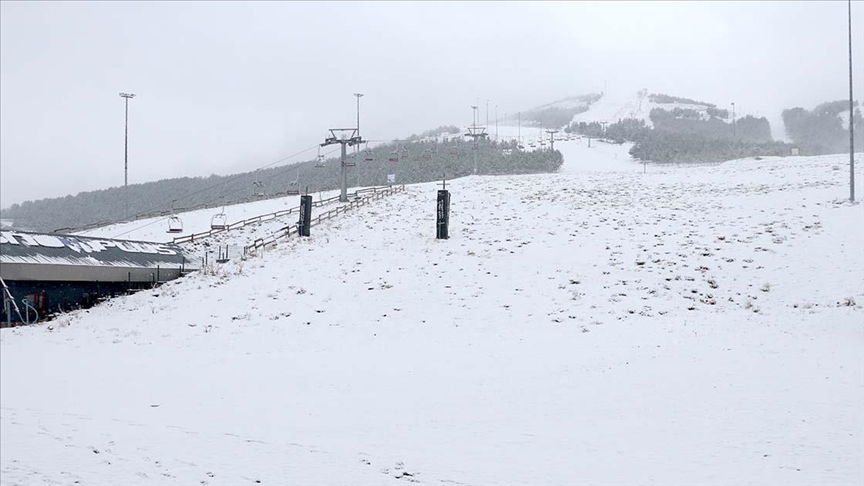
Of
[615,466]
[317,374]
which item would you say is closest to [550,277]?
[317,374]

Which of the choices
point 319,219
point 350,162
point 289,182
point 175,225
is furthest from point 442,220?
point 289,182

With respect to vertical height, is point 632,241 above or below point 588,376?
above

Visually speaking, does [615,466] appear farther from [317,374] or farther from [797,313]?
[797,313]

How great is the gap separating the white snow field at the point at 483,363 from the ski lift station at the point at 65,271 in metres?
2.10

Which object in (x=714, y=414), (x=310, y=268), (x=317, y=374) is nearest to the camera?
(x=714, y=414)

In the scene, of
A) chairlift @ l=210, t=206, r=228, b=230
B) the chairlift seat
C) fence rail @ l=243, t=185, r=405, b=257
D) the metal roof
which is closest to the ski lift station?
the metal roof

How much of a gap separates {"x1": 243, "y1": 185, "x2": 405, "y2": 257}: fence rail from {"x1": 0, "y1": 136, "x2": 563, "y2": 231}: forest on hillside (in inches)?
1496

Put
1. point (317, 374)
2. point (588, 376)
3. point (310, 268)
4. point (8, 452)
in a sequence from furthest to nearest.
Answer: point (310, 268) → point (317, 374) → point (588, 376) → point (8, 452)

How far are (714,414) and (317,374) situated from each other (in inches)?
362

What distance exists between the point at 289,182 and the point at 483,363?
91945mm

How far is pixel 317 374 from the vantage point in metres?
15.0

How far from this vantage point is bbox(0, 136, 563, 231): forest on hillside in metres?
95.7

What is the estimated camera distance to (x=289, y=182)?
336 feet

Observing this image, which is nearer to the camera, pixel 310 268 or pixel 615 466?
pixel 615 466
